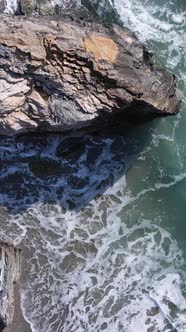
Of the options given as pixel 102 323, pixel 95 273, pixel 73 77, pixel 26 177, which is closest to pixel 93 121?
pixel 73 77

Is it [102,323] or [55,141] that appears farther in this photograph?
[55,141]

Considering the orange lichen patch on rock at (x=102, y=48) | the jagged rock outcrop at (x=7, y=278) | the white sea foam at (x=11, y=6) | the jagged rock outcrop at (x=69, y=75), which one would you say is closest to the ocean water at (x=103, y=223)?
the jagged rock outcrop at (x=7, y=278)

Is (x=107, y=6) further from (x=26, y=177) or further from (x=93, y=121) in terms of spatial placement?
(x=26, y=177)

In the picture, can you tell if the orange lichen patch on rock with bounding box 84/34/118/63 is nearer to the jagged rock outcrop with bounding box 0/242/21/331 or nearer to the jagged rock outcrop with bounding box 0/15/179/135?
the jagged rock outcrop with bounding box 0/15/179/135

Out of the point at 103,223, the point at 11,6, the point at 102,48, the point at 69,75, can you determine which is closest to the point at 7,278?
the point at 103,223

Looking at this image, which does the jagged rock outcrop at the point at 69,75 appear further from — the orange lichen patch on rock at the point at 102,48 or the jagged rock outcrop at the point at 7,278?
the jagged rock outcrop at the point at 7,278

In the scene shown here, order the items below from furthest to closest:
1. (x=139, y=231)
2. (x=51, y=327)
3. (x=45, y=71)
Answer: (x=139, y=231), (x=51, y=327), (x=45, y=71)

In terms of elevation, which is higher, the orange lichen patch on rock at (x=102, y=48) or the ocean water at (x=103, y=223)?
the orange lichen patch on rock at (x=102, y=48)
